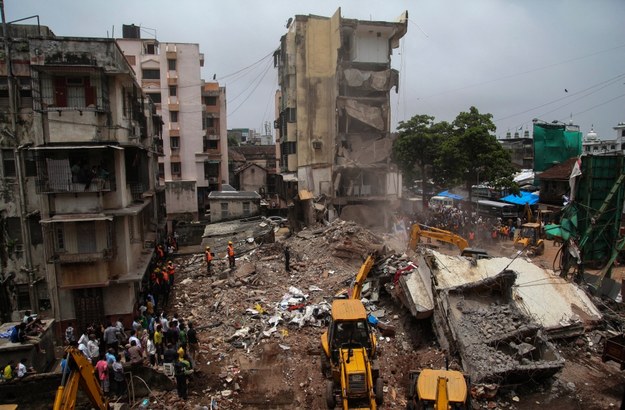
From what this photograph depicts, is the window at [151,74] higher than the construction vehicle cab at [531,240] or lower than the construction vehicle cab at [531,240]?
higher

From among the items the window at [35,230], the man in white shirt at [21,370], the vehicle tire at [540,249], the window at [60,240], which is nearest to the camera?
the man in white shirt at [21,370]

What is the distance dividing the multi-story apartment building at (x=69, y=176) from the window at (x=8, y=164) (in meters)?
A: 0.04

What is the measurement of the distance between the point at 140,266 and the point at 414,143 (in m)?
21.4

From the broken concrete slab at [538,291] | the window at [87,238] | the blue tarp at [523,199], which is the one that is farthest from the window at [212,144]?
the broken concrete slab at [538,291]

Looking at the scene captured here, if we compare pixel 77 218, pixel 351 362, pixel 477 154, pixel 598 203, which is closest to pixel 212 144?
pixel 477 154

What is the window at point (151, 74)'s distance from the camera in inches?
1603

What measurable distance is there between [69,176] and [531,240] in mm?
23619

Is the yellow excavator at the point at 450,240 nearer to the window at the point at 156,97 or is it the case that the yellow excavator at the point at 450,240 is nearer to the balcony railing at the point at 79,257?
the balcony railing at the point at 79,257

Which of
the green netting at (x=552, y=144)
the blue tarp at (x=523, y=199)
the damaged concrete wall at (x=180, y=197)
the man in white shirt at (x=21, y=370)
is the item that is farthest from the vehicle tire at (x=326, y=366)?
the green netting at (x=552, y=144)

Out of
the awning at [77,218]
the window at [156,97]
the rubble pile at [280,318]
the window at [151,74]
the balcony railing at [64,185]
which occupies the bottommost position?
the rubble pile at [280,318]

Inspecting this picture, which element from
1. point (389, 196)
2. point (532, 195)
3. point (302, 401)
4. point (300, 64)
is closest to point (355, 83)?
point (300, 64)

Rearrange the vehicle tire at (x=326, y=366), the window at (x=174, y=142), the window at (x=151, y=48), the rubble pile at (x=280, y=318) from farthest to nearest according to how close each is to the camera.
Result: 1. the window at (x=151, y=48)
2. the window at (x=174, y=142)
3. the rubble pile at (x=280, y=318)
4. the vehicle tire at (x=326, y=366)

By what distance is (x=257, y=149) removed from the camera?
60.7m

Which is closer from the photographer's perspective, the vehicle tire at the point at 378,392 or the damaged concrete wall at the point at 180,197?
the vehicle tire at the point at 378,392
